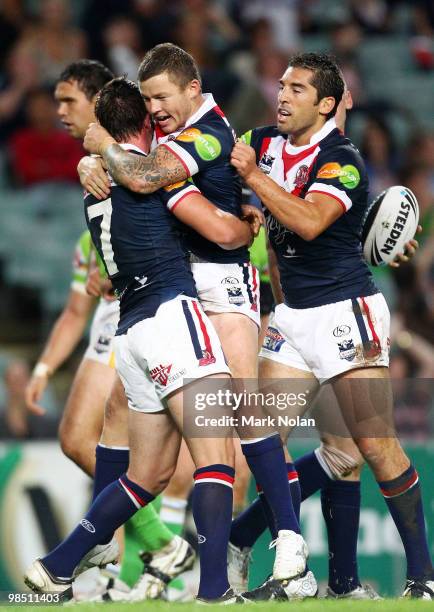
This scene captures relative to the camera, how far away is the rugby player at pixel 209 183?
565 cm

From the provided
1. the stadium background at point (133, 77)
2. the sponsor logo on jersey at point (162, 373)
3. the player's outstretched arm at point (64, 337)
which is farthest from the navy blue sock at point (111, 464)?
the stadium background at point (133, 77)

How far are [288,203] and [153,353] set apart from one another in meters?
0.92

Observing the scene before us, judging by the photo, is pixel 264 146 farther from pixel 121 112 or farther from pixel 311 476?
pixel 311 476

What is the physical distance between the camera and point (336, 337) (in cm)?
603

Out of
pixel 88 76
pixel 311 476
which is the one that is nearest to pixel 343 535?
pixel 311 476

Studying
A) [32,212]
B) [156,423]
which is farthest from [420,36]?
[156,423]

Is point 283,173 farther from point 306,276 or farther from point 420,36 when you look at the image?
point 420,36

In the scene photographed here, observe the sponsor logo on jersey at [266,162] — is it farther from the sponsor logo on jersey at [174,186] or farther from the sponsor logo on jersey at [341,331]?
the sponsor logo on jersey at [341,331]

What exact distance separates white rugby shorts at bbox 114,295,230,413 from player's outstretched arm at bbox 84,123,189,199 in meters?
0.53

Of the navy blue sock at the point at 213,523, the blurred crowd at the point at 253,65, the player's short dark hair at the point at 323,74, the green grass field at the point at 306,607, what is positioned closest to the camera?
the green grass field at the point at 306,607

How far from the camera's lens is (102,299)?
289 inches

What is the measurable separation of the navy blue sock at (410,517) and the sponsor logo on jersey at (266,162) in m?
1.62

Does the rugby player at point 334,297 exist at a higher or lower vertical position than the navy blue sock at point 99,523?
higher

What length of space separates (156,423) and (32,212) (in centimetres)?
661
